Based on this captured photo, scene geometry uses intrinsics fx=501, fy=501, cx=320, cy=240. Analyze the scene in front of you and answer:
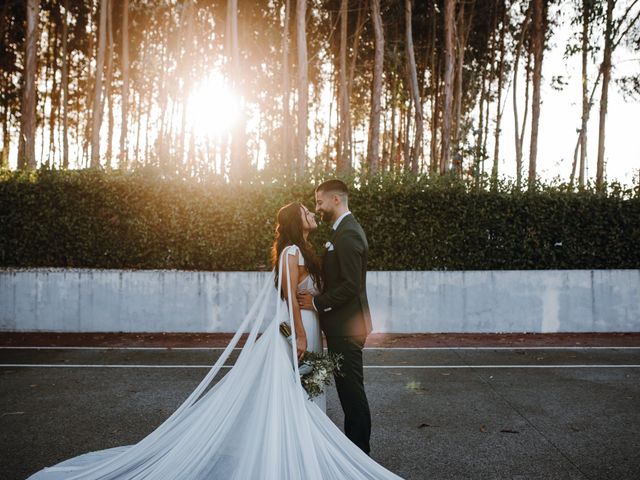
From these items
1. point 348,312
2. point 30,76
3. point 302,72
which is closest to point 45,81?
point 30,76

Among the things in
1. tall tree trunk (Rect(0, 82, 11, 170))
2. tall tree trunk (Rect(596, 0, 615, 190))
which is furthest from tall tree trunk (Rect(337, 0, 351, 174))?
tall tree trunk (Rect(0, 82, 11, 170))

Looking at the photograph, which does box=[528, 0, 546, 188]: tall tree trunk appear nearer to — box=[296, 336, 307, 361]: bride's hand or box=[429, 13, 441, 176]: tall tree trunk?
box=[429, 13, 441, 176]: tall tree trunk

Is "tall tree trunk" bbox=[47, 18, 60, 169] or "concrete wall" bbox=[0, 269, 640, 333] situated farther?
"tall tree trunk" bbox=[47, 18, 60, 169]

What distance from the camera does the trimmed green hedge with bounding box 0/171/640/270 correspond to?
12.9 metres

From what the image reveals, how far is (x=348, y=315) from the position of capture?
4.53 metres

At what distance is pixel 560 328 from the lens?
12609 millimetres

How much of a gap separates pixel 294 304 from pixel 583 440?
3.45m

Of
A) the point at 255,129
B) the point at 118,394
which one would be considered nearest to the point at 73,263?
the point at 118,394

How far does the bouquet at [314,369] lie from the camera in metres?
4.16

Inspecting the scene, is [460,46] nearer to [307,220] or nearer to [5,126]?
[307,220]

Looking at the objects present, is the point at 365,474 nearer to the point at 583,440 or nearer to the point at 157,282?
the point at 583,440

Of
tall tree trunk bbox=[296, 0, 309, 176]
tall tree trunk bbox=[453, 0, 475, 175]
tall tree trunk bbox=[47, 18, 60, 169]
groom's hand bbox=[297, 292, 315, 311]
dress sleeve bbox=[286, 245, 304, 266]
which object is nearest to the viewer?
dress sleeve bbox=[286, 245, 304, 266]

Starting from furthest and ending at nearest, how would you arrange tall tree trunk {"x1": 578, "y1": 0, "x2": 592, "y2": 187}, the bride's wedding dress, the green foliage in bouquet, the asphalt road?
1. tall tree trunk {"x1": 578, "y1": 0, "x2": 592, "y2": 187}
2. the asphalt road
3. the green foliage in bouquet
4. the bride's wedding dress

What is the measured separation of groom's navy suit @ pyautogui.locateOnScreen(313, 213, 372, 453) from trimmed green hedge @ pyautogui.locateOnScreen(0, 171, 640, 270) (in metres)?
8.33
